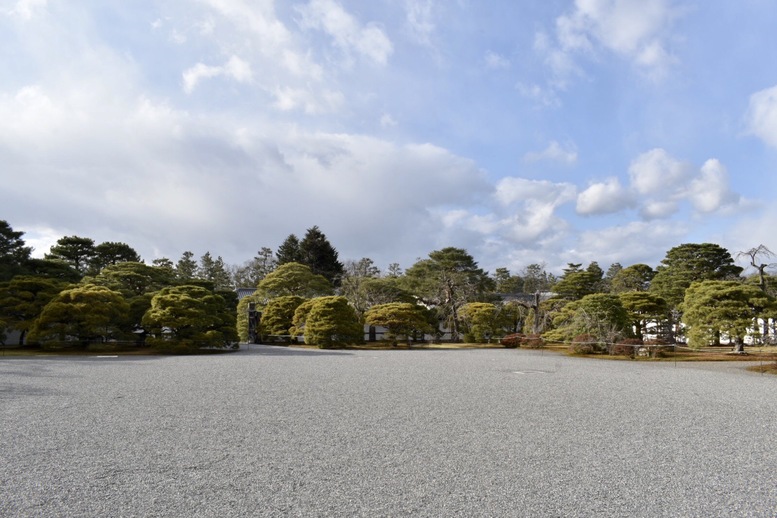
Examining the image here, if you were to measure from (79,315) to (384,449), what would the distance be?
55.1 ft

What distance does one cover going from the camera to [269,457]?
15.2ft

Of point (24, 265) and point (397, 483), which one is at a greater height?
point (24, 265)

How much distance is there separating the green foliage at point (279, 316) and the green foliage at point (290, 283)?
3796 mm

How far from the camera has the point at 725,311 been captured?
15969 mm

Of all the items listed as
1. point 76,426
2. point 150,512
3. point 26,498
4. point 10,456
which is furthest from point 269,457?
point 76,426

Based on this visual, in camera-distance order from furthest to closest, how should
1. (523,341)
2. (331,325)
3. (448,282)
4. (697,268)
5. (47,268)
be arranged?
(448,282) < (697,268) < (523,341) < (47,268) < (331,325)

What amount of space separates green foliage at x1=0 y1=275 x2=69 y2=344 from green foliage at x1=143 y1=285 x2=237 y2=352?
3.99 meters

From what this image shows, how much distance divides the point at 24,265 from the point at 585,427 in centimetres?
2539

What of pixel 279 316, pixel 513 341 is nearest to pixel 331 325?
pixel 279 316

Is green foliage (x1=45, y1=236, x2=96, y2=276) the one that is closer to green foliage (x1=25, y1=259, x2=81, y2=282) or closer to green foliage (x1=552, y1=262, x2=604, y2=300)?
green foliage (x1=25, y1=259, x2=81, y2=282)

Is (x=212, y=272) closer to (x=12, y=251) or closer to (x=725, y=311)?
(x=12, y=251)

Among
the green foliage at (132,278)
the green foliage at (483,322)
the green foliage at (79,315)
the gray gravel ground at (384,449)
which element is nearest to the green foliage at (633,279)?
the green foliage at (483,322)

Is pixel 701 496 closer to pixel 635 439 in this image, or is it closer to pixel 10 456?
pixel 635 439

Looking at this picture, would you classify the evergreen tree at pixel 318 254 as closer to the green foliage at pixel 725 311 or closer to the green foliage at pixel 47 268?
the green foliage at pixel 47 268
